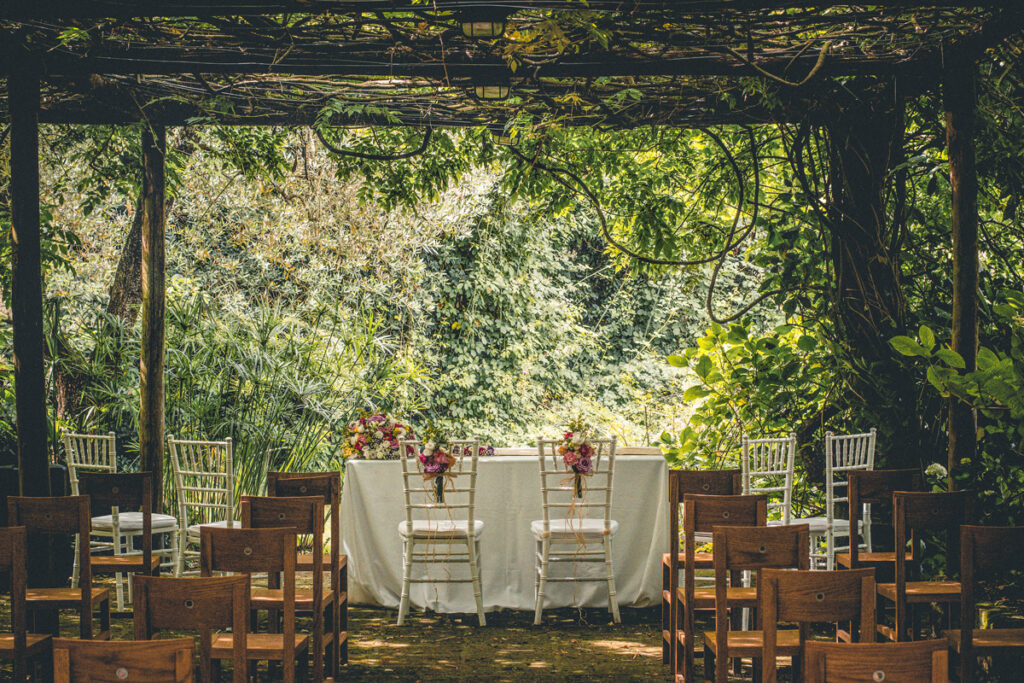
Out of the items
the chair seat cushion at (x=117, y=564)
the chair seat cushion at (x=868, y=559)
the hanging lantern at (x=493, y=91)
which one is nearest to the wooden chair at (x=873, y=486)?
the chair seat cushion at (x=868, y=559)

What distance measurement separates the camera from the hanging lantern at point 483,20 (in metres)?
3.85

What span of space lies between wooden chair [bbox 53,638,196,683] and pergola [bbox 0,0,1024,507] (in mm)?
2919

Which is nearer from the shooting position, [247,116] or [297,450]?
[247,116]

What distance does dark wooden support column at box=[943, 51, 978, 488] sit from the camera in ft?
14.0

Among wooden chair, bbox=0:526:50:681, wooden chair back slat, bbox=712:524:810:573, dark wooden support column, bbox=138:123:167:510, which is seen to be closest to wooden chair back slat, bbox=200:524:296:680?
wooden chair, bbox=0:526:50:681

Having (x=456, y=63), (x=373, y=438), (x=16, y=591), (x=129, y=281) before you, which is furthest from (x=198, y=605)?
(x=129, y=281)

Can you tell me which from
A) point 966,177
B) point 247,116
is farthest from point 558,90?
point 966,177

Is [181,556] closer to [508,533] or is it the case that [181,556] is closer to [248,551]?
[508,533]

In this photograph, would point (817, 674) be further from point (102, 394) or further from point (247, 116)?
point (102, 394)

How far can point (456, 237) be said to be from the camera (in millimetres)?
9789

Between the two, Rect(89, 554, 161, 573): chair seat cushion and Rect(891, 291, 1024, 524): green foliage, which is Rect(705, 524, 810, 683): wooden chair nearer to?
Rect(891, 291, 1024, 524): green foliage

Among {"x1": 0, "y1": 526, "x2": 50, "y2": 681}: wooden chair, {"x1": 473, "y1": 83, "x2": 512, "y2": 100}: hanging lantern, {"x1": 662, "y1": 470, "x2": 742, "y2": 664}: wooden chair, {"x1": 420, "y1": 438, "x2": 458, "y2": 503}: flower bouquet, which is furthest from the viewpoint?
{"x1": 473, "y1": 83, "x2": 512, "y2": 100}: hanging lantern

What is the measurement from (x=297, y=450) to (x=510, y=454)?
2.34 meters

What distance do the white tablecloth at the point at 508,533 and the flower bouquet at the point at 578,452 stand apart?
36 centimetres
